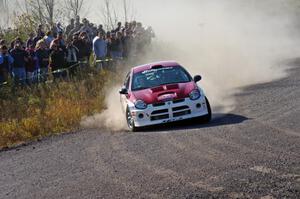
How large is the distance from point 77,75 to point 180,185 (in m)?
14.5

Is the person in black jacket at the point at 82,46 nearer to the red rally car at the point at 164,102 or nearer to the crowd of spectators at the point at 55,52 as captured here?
the crowd of spectators at the point at 55,52

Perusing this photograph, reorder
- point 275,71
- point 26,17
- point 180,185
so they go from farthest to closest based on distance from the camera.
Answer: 1. point 26,17
2. point 275,71
3. point 180,185

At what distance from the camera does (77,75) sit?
2342 cm

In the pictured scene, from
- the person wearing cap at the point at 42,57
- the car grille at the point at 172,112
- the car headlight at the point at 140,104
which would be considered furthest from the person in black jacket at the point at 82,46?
the car grille at the point at 172,112

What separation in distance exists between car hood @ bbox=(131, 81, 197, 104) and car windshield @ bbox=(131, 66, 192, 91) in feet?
1.26

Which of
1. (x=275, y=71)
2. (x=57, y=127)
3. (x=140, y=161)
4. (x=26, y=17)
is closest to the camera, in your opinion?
(x=140, y=161)

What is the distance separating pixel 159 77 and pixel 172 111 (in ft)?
5.33

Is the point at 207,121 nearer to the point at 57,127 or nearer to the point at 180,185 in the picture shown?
the point at 57,127

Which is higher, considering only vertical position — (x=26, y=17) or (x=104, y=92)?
(x=26, y=17)

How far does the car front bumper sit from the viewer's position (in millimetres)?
15461

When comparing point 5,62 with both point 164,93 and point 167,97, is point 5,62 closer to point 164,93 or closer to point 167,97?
point 164,93

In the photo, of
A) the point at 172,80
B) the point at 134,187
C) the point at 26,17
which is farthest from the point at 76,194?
the point at 26,17

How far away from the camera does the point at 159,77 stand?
1684 cm

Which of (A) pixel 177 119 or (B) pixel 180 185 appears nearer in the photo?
(B) pixel 180 185
